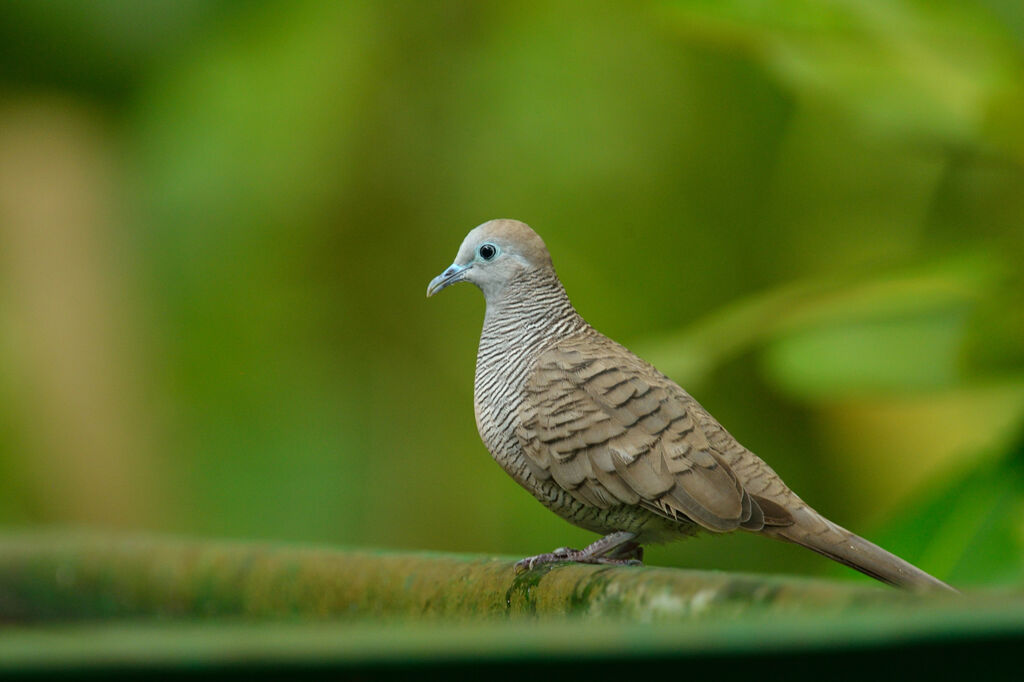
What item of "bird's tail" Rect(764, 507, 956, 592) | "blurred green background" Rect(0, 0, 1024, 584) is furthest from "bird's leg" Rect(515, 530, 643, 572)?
"blurred green background" Rect(0, 0, 1024, 584)

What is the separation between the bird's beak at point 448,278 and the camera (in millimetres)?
2531

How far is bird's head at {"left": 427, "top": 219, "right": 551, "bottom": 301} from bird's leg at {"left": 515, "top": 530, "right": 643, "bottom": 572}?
0.60m

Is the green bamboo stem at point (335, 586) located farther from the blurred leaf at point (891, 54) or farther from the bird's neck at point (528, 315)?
the blurred leaf at point (891, 54)

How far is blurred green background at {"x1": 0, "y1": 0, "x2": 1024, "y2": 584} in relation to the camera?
537 cm

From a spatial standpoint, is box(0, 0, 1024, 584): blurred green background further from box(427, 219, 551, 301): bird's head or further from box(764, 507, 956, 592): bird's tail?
box(764, 507, 956, 592): bird's tail

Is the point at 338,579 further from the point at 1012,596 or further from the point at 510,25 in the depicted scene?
the point at 510,25

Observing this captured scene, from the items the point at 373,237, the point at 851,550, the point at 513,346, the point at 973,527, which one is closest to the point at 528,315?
the point at 513,346

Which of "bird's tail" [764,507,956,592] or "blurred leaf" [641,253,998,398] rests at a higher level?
"blurred leaf" [641,253,998,398]

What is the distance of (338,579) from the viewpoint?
6.05 feet

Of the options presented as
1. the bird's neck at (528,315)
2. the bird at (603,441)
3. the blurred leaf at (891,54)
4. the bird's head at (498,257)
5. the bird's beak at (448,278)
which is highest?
the blurred leaf at (891,54)

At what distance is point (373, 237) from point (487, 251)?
145 inches

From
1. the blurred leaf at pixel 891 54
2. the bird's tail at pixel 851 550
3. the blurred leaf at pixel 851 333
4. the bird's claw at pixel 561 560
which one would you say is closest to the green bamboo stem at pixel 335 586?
the bird's claw at pixel 561 560

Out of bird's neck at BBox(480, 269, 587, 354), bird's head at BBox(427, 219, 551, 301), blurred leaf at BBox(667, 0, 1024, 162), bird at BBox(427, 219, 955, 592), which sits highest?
blurred leaf at BBox(667, 0, 1024, 162)

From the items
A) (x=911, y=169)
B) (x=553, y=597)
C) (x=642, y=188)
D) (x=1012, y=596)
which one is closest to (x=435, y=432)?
(x=642, y=188)
